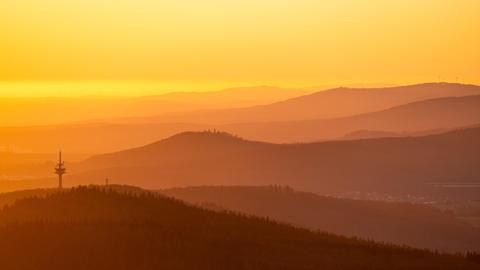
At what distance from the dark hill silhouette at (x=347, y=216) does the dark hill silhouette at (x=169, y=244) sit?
242 ft

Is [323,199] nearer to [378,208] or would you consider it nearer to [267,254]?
[378,208]

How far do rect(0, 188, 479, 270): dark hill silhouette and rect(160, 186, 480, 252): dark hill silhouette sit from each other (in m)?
73.7

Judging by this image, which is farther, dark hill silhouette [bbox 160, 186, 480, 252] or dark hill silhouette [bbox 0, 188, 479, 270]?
dark hill silhouette [bbox 160, 186, 480, 252]

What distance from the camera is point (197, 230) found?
39719mm

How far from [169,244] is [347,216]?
94624mm

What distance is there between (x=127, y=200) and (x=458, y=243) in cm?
8190

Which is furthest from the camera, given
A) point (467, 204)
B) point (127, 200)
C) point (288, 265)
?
point (467, 204)

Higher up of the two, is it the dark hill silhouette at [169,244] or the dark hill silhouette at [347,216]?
the dark hill silhouette at [169,244]

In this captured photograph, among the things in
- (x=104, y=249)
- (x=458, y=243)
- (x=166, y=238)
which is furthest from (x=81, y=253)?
(x=458, y=243)

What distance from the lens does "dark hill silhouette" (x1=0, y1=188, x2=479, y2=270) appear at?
3412 cm

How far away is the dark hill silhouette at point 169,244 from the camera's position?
34.1 m

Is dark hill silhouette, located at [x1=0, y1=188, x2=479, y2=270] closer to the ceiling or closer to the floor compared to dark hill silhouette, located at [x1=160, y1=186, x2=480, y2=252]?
closer to the ceiling

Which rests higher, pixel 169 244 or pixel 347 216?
pixel 169 244

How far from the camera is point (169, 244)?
118 feet
